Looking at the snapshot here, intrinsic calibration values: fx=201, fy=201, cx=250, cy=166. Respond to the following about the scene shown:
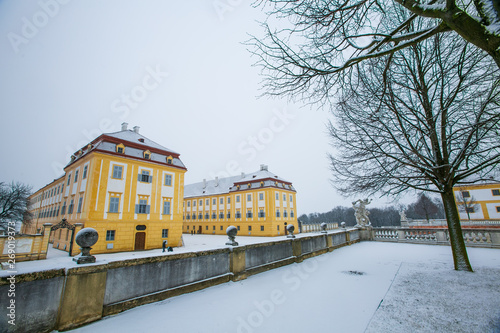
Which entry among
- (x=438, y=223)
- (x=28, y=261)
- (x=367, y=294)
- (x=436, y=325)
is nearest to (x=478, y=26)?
(x=436, y=325)

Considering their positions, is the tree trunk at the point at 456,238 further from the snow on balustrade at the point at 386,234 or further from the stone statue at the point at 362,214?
the stone statue at the point at 362,214

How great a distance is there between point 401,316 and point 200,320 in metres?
3.95

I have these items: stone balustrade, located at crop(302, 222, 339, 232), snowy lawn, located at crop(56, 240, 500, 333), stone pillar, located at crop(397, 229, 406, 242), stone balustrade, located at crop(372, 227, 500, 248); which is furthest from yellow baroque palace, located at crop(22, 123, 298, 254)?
stone balustrade, located at crop(302, 222, 339, 232)

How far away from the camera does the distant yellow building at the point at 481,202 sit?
1240 inches

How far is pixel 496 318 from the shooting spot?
3.81m

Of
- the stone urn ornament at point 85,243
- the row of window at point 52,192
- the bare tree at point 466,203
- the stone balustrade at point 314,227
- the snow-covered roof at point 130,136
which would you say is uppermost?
the snow-covered roof at point 130,136

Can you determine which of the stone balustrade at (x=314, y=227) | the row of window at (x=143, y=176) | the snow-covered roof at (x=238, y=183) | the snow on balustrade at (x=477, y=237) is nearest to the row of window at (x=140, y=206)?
the row of window at (x=143, y=176)

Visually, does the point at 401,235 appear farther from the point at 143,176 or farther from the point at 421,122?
the point at 143,176

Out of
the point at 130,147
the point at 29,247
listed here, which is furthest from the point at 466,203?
the point at 29,247

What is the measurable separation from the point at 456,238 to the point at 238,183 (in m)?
34.5

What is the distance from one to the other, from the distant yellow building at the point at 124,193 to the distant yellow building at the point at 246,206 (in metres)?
15.3

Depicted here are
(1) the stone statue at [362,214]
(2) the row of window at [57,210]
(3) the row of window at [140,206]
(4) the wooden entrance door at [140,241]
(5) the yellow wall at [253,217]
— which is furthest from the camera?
(5) the yellow wall at [253,217]

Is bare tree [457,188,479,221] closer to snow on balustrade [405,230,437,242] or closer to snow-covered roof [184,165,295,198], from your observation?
snow-covered roof [184,165,295,198]

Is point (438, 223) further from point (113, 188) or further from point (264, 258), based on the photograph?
point (113, 188)
